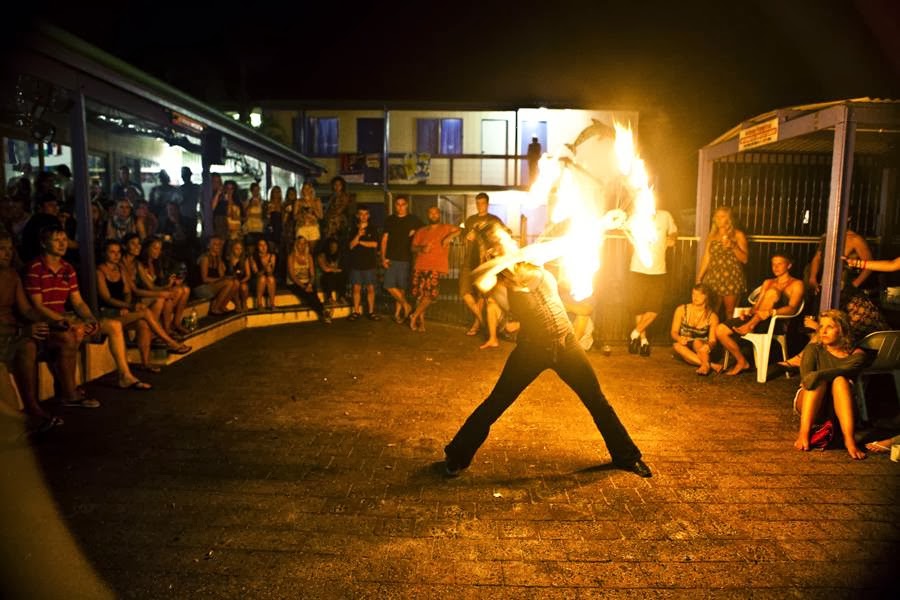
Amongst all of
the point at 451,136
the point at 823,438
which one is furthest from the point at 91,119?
the point at 823,438

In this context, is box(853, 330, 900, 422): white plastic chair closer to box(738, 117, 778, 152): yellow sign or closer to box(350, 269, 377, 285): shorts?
box(738, 117, 778, 152): yellow sign

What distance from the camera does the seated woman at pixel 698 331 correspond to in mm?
8047

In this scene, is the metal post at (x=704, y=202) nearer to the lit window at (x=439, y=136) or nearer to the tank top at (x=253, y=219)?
the tank top at (x=253, y=219)

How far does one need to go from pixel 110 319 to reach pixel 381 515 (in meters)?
4.59

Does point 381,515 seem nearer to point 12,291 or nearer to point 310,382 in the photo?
point 310,382

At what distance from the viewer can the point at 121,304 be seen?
7469 millimetres

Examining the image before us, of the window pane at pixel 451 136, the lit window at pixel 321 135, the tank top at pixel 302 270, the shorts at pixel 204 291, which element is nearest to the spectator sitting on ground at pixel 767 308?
the tank top at pixel 302 270

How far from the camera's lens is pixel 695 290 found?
827cm

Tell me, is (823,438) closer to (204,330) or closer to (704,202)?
(704,202)

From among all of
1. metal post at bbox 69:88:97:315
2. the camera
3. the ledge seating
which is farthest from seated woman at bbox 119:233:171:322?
the camera

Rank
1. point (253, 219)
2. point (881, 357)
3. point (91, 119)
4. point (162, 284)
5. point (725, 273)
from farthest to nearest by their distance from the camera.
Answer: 1. point (253, 219)
2. point (91, 119)
3. point (725, 273)
4. point (162, 284)
5. point (881, 357)

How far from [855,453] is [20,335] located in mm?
7262

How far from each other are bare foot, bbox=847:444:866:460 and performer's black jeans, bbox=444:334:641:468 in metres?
1.94

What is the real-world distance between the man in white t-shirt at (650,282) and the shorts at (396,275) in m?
4.02
